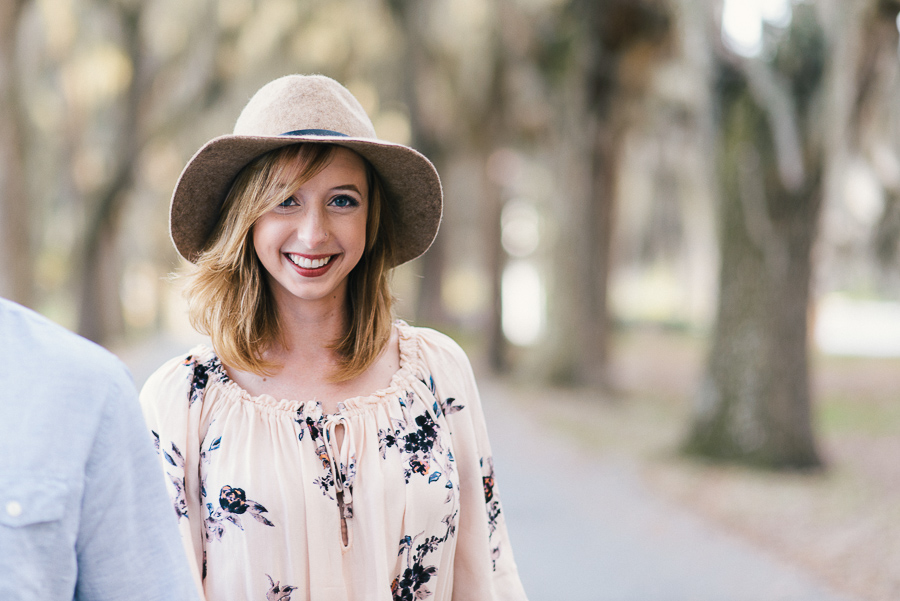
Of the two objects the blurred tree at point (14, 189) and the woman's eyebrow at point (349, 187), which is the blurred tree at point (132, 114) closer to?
the blurred tree at point (14, 189)

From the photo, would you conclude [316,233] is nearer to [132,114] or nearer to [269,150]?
[269,150]

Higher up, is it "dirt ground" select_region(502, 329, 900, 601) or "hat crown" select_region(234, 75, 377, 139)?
"hat crown" select_region(234, 75, 377, 139)

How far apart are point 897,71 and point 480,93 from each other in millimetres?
8699

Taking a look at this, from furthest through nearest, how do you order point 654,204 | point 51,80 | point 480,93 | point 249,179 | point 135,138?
point 654,204, point 51,80, point 135,138, point 480,93, point 249,179

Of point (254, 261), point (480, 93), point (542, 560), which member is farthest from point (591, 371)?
point (254, 261)

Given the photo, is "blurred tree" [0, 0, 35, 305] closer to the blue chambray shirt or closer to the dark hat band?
the dark hat band

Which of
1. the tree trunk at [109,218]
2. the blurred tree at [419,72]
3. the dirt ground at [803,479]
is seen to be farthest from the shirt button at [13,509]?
the tree trunk at [109,218]

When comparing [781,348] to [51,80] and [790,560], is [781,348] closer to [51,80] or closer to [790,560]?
[790,560]

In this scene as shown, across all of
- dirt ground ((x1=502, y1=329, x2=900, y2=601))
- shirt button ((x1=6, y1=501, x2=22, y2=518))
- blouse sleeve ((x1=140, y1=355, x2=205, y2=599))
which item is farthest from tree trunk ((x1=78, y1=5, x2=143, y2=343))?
shirt button ((x1=6, y1=501, x2=22, y2=518))

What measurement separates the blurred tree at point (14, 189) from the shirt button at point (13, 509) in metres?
7.75

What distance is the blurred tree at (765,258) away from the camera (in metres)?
7.29

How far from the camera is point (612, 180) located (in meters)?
13.0

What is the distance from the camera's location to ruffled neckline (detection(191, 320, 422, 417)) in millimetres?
2074

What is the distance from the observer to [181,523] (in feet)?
6.47
